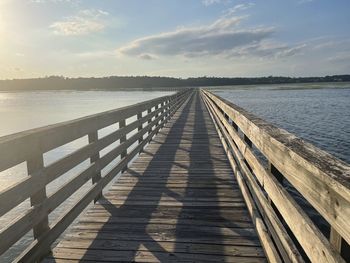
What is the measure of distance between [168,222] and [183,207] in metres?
0.58

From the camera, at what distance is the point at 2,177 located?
11.4 meters

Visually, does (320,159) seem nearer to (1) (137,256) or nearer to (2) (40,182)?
(1) (137,256)

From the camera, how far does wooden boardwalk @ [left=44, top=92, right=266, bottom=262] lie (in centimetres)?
356

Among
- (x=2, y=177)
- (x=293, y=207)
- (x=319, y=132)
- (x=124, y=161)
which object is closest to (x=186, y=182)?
(x=124, y=161)

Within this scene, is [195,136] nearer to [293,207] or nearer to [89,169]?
[89,169]

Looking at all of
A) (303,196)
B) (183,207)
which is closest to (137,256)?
(183,207)

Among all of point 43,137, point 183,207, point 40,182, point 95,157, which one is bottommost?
point 183,207

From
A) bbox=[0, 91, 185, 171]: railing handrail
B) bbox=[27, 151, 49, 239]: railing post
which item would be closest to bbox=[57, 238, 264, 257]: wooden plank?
bbox=[27, 151, 49, 239]: railing post

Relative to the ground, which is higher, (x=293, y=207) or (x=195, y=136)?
(x=293, y=207)

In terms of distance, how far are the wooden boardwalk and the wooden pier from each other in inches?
0.5

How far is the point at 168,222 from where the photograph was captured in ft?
14.3

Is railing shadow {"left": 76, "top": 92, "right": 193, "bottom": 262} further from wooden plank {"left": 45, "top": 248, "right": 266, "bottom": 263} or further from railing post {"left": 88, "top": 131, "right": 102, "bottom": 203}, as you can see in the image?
railing post {"left": 88, "top": 131, "right": 102, "bottom": 203}

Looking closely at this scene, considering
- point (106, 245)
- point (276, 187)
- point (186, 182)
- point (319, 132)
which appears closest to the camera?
point (276, 187)

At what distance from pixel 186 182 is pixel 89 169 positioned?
2.07 m
